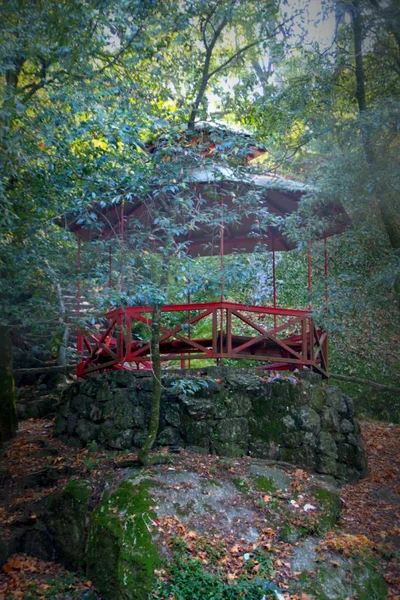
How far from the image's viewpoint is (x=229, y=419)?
877cm

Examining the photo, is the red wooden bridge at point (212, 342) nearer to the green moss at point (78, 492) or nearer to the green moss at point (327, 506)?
the green moss at point (78, 492)

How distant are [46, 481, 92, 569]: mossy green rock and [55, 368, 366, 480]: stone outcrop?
1.25 m

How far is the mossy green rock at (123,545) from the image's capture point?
6234 millimetres

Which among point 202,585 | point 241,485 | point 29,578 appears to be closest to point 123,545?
point 202,585

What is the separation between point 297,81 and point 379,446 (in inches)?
282

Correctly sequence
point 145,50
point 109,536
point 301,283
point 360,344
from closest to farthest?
point 109,536, point 145,50, point 360,344, point 301,283

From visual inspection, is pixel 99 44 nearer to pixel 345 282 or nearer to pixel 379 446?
pixel 345 282

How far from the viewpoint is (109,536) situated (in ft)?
22.0

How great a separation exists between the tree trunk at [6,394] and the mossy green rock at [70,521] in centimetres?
247

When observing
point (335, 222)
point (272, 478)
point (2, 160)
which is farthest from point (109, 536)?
point (335, 222)

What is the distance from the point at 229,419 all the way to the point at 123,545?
2864mm

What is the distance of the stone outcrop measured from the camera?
8672mm

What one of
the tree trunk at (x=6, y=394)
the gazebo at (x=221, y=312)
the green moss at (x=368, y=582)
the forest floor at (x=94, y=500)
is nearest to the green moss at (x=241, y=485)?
the forest floor at (x=94, y=500)

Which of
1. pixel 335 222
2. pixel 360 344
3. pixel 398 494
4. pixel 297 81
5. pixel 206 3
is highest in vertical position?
pixel 206 3
